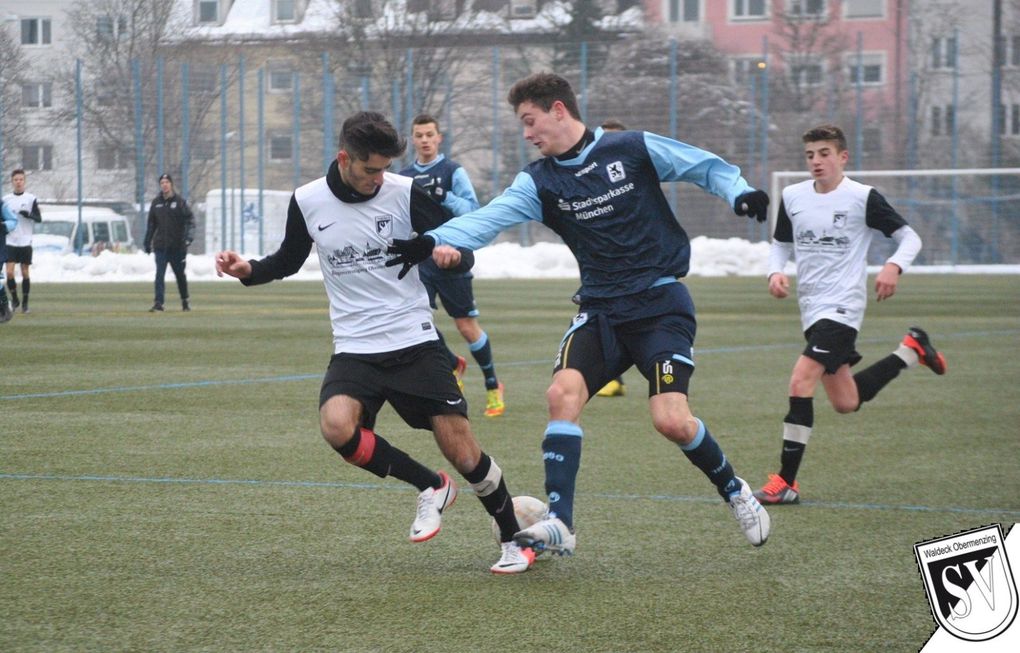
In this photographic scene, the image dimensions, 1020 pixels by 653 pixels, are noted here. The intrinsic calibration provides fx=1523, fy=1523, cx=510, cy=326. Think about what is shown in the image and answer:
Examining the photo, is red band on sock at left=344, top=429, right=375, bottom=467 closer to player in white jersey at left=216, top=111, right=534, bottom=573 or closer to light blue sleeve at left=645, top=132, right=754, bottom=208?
player in white jersey at left=216, top=111, right=534, bottom=573

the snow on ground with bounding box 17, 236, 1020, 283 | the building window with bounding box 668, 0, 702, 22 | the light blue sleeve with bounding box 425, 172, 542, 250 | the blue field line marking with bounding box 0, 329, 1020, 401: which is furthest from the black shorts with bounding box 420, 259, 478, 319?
the building window with bounding box 668, 0, 702, 22

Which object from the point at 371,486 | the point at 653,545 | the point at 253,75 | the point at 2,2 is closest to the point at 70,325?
the point at 371,486

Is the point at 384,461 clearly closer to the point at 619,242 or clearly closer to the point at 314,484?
the point at 619,242

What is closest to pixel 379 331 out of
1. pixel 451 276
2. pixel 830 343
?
pixel 830 343

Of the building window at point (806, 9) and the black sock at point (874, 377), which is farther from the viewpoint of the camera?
the building window at point (806, 9)

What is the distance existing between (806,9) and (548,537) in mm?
43267

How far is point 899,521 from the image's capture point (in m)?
6.80

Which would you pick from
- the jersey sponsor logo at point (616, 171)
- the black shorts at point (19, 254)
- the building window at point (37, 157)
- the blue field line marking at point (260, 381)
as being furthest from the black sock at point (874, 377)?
the building window at point (37, 157)

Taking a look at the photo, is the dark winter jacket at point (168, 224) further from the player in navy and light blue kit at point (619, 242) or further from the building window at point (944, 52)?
the building window at point (944, 52)

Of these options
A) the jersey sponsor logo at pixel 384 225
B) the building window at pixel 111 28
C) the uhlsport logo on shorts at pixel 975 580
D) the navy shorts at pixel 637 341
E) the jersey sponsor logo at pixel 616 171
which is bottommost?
the uhlsport logo on shorts at pixel 975 580

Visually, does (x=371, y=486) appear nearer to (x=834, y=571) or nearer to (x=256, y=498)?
(x=256, y=498)

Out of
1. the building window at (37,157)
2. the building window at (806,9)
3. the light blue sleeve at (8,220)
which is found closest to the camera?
the light blue sleeve at (8,220)

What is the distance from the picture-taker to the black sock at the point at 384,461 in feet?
20.0

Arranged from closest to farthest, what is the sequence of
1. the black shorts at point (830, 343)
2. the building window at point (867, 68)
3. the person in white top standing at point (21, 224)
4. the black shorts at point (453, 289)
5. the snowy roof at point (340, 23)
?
the black shorts at point (830, 343), the black shorts at point (453, 289), the person in white top standing at point (21, 224), the building window at point (867, 68), the snowy roof at point (340, 23)
